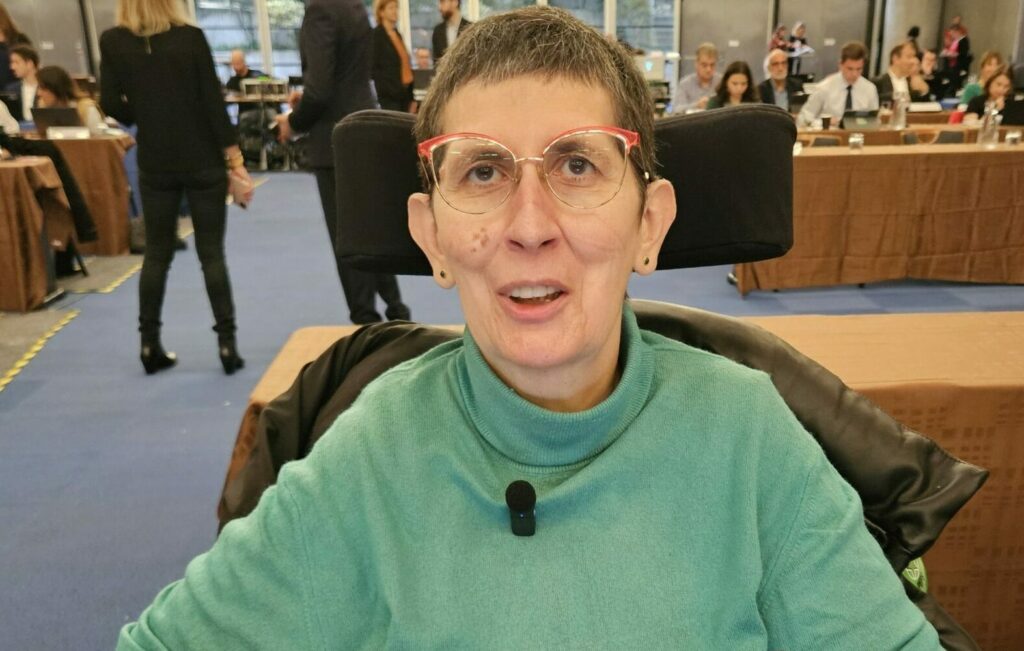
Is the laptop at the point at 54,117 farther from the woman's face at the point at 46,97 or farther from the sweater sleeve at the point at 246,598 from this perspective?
the sweater sleeve at the point at 246,598

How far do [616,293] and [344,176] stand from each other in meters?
0.39

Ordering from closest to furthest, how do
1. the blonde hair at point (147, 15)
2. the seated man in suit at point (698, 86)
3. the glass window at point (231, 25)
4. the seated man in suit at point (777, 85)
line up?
the blonde hair at point (147, 15), the seated man in suit at point (777, 85), the seated man in suit at point (698, 86), the glass window at point (231, 25)

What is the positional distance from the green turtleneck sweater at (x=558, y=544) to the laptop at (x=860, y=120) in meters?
4.94

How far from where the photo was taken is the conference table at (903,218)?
164 inches

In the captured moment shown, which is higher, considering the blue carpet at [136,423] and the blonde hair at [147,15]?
the blonde hair at [147,15]

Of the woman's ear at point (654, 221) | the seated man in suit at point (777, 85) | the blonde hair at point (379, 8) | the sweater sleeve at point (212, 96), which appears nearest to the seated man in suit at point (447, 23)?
the blonde hair at point (379, 8)

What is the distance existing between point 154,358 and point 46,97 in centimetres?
329

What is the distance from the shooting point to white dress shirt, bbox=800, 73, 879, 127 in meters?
5.67

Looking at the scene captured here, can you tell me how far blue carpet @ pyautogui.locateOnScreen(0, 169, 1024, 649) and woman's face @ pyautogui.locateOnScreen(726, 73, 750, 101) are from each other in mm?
1244

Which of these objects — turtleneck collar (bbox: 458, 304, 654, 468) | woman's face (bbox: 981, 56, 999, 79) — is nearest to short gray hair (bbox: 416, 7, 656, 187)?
turtleneck collar (bbox: 458, 304, 654, 468)

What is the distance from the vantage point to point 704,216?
103 cm

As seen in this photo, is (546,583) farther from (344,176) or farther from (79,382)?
(79,382)

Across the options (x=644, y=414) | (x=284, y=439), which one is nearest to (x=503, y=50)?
(x=644, y=414)

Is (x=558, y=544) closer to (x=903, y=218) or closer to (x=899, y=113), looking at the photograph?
(x=903, y=218)
